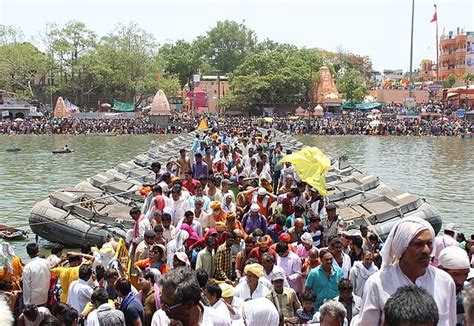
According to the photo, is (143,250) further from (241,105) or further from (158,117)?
(241,105)

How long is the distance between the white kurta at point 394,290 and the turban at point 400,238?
0.05 metres

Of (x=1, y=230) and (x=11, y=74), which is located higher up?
(x=11, y=74)

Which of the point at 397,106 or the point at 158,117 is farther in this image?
the point at 397,106

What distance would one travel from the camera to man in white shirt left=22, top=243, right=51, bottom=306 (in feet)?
24.0

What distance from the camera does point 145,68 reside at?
251 ft

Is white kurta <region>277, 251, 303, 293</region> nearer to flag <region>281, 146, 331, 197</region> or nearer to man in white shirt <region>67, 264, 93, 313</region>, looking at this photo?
man in white shirt <region>67, 264, 93, 313</region>

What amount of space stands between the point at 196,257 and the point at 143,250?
2.36 ft

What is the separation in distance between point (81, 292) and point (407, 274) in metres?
4.38

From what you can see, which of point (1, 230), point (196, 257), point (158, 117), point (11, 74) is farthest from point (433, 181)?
point (11, 74)

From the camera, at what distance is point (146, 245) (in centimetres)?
818

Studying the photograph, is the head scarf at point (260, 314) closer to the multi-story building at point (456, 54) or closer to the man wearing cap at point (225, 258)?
the man wearing cap at point (225, 258)


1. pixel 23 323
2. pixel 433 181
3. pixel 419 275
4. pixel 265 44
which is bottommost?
pixel 433 181

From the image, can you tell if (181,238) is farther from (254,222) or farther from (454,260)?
(454,260)

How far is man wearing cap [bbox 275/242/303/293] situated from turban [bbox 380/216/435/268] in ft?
14.0
